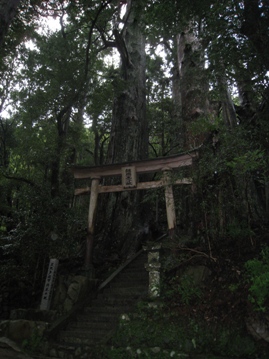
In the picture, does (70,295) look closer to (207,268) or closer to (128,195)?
(207,268)

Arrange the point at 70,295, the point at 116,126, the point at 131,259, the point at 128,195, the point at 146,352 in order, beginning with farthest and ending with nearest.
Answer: the point at 116,126 → the point at 128,195 → the point at 131,259 → the point at 70,295 → the point at 146,352

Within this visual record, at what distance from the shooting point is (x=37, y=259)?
8.45 metres

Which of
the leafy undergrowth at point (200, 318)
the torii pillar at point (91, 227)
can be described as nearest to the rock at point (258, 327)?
the leafy undergrowth at point (200, 318)

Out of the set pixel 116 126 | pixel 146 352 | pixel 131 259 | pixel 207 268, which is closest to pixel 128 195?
pixel 131 259

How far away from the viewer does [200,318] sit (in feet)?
16.0

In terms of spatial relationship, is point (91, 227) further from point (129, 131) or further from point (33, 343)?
point (129, 131)

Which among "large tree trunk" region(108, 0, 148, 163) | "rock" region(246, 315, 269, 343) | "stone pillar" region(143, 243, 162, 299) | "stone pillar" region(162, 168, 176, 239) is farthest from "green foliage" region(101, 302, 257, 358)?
"large tree trunk" region(108, 0, 148, 163)

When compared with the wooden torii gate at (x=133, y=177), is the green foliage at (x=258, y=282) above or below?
below

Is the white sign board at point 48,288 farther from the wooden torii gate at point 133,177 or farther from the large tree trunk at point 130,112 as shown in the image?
the large tree trunk at point 130,112

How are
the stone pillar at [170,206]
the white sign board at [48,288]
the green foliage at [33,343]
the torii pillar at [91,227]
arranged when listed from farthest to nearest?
the torii pillar at [91,227] < the stone pillar at [170,206] < the white sign board at [48,288] < the green foliage at [33,343]

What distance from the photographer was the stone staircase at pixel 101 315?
5.41m

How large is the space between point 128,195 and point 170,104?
5.90 meters

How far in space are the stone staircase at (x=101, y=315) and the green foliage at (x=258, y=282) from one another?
8.22 ft

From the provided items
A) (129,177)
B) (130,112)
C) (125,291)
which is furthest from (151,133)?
(125,291)
